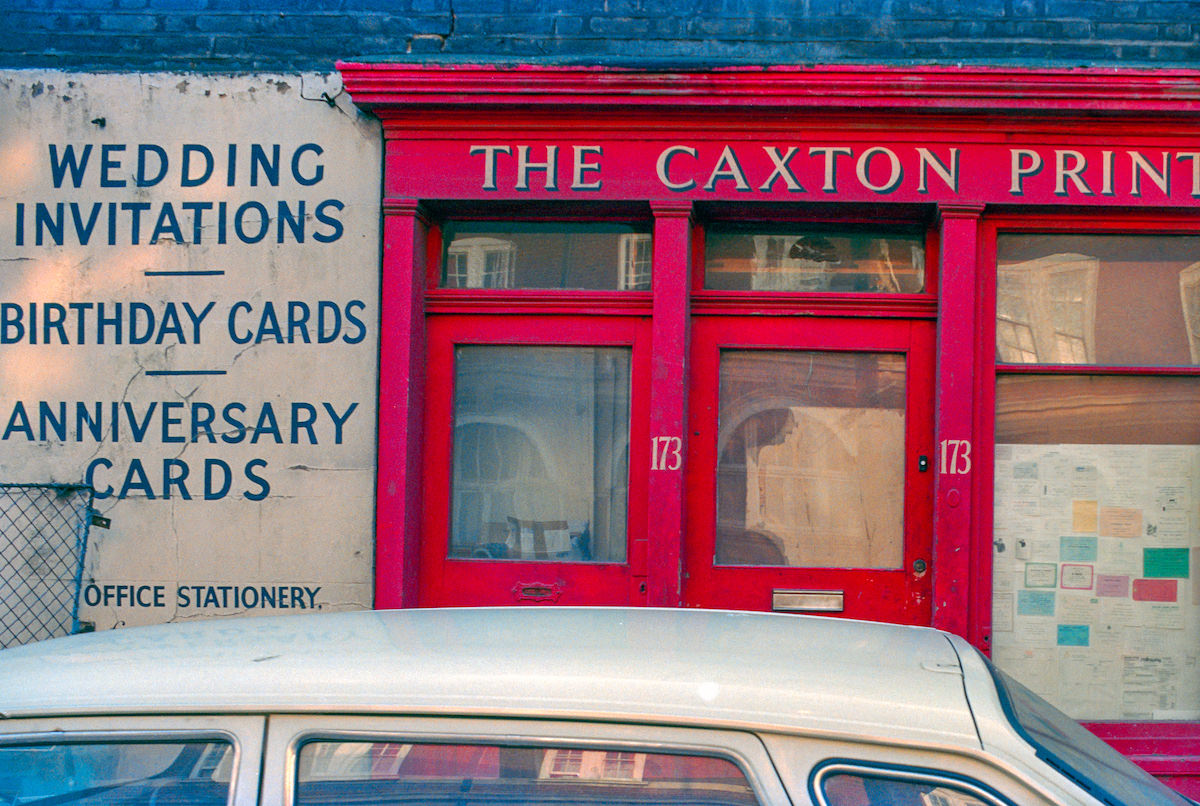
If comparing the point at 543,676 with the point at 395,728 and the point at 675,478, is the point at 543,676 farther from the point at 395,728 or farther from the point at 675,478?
the point at 675,478

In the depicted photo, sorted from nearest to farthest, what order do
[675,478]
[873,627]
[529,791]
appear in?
[529,791] → [873,627] → [675,478]

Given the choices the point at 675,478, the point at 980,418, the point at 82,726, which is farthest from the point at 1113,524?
the point at 82,726

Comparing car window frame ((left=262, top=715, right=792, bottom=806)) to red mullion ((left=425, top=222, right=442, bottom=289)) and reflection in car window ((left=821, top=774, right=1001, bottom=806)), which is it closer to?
reflection in car window ((left=821, top=774, right=1001, bottom=806))

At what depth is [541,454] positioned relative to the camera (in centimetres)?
577

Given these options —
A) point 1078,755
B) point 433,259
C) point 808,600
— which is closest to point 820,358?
point 808,600

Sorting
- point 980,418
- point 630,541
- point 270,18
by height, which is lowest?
point 630,541

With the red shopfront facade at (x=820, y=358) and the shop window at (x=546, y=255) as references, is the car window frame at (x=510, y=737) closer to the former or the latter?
the red shopfront facade at (x=820, y=358)

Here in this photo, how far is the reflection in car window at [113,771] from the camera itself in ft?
6.11

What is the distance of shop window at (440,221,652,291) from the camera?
5.82 m

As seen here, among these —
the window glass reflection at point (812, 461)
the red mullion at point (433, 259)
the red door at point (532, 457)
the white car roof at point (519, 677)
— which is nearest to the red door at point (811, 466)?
the window glass reflection at point (812, 461)

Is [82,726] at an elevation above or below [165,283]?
below

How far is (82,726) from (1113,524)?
531 centimetres

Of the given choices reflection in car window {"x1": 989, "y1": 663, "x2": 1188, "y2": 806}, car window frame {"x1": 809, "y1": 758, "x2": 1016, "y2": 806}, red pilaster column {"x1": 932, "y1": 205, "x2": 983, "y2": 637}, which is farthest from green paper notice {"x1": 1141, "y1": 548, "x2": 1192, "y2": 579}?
car window frame {"x1": 809, "y1": 758, "x2": 1016, "y2": 806}

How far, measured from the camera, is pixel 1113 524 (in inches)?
219
